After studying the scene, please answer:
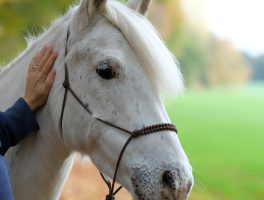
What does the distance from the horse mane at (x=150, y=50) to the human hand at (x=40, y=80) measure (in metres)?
0.35

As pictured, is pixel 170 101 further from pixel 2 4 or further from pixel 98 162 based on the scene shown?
pixel 2 4

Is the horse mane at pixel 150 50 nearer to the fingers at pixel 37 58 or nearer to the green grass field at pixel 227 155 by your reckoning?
the fingers at pixel 37 58

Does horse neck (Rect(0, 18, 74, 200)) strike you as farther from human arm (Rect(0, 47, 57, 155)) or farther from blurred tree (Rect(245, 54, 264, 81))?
blurred tree (Rect(245, 54, 264, 81))

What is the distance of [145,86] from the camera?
2305 millimetres

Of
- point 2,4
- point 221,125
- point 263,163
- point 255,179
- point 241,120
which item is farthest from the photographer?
point 241,120

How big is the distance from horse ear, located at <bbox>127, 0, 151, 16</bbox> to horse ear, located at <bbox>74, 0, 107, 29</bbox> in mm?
192

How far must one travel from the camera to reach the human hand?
8.32ft

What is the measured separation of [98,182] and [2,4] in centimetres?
688

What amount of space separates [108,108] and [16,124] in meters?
0.46

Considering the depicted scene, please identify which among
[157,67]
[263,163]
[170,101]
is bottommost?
[263,163]

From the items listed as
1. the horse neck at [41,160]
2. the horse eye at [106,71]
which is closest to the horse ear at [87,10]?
the horse neck at [41,160]

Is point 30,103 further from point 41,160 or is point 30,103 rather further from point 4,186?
point 4,186

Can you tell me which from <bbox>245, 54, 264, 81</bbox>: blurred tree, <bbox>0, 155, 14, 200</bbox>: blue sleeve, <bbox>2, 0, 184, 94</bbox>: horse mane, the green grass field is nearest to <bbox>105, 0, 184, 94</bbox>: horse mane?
<bbox>2, 0, 184, 94</bbox>: horse mane

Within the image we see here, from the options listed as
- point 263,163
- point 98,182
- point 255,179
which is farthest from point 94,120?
point 263,163
